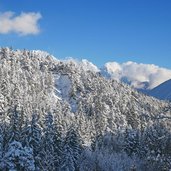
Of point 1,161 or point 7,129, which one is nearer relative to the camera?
point 1,161

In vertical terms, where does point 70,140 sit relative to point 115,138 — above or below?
below

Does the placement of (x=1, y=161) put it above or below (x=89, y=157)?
Result: below

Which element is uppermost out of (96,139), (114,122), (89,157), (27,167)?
(114,122)

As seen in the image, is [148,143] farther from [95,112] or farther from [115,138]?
[95,112]

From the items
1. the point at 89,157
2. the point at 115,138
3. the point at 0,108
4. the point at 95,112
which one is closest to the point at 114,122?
the point at 95,112

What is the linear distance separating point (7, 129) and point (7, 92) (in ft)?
175

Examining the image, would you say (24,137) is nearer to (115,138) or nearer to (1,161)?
(1,161)

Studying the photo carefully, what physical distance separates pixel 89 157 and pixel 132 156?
1854 centimetres

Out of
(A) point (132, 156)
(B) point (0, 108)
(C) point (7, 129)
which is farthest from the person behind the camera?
(A) point (132, 156)

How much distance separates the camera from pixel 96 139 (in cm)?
14362

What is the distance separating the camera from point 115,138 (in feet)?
525

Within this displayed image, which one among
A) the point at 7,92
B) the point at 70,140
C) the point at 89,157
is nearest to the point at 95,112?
the point at 7,92

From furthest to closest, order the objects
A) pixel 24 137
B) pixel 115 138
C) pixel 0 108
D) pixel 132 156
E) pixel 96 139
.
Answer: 1. pixel 115 138
2. pixel 96 139
3. pixel 132 156
4. pixel 0 108
5. pixel 24 137

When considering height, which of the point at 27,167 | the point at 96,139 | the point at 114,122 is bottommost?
the point at 27,167
